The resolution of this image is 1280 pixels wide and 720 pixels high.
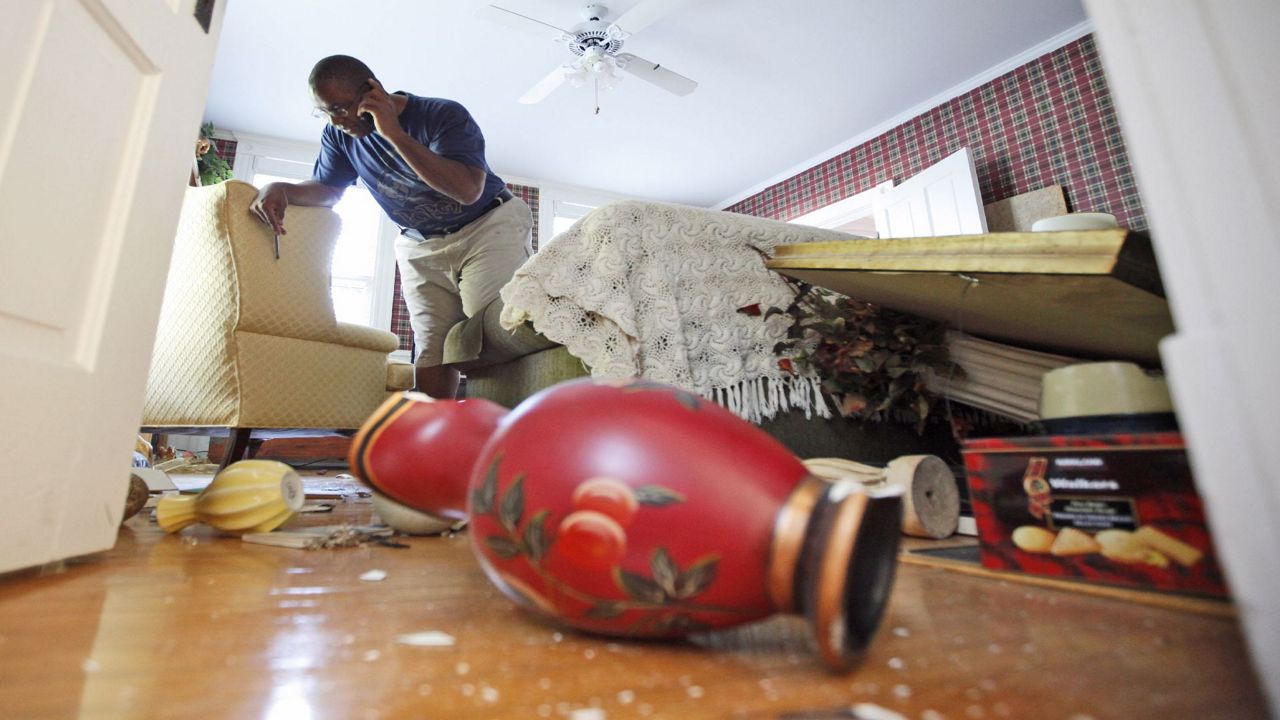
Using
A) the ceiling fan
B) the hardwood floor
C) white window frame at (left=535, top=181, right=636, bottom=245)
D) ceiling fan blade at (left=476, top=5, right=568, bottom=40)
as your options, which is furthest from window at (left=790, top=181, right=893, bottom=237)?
the hardwood floor

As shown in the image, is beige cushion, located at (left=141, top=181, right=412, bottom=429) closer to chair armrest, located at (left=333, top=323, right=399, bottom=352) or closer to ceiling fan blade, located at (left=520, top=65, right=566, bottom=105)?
chair armrest, located at (left=333, top=323, right=399, bottom=352)

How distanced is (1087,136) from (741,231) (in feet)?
11.3

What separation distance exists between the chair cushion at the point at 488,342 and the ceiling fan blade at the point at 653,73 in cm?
202

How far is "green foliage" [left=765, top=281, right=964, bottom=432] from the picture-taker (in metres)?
1.11

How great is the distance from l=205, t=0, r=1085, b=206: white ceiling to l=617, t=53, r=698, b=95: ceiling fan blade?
0.26m

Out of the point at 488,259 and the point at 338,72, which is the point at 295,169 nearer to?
the point at 338,72

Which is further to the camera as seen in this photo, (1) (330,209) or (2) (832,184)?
(2) (832,184)

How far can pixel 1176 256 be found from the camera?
28 centimetres

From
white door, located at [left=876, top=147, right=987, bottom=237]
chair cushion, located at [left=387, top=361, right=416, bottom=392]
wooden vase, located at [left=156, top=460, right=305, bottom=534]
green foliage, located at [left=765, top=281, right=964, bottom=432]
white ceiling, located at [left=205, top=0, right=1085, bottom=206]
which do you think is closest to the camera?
wooden vase, located at [left=156, top=460, right=305, bottom=534]

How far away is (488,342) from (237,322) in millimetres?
648

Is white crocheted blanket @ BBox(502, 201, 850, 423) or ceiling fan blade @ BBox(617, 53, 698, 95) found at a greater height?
ceiling fan blade @ BBox(617, 53, 698, 95)

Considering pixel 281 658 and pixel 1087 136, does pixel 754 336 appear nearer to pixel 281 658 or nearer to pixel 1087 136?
pixel 281 658

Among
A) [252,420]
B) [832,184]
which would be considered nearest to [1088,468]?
[252,420]

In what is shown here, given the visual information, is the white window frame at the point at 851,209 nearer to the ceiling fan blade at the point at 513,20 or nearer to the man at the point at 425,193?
the ceiling fan blade at the point at 513,20
